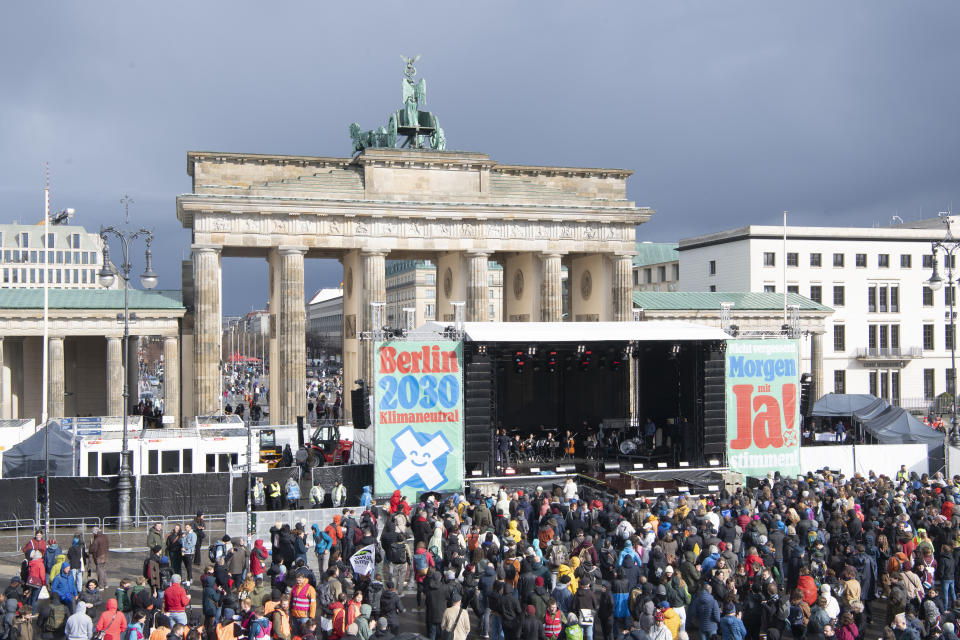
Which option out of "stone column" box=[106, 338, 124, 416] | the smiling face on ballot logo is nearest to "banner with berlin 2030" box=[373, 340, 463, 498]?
the smiling face on ballot logo

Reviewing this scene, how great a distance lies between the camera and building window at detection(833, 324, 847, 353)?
2707 inches

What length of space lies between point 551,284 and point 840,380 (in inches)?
1103

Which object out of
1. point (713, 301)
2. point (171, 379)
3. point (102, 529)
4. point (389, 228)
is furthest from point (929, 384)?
point (102, 529)

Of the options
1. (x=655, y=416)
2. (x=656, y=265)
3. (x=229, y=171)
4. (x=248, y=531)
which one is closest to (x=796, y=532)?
(x=248, y=531)

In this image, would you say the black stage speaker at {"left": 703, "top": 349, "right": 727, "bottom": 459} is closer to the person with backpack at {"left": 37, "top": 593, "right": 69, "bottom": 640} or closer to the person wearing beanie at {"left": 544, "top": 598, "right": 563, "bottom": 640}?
the person wearing beanie at {"left": 544, "top": 598, "right": 563, "bottom": 640}

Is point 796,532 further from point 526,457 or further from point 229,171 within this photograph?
point 229,171

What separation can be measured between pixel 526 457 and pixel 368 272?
16273mm

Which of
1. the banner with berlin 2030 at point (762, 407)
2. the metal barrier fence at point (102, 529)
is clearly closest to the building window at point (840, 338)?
the banner with berlin 2030 at point (762, 407)

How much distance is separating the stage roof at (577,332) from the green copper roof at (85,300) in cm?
2342

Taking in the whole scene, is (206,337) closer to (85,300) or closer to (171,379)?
(171,379)

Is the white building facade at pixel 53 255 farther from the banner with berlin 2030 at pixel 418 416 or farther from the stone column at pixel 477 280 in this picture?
the banner with berlin 2030 at pixel 418 416

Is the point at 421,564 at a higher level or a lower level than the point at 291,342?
lower

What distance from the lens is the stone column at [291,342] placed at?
156 feet

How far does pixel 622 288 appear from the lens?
52500 mm
